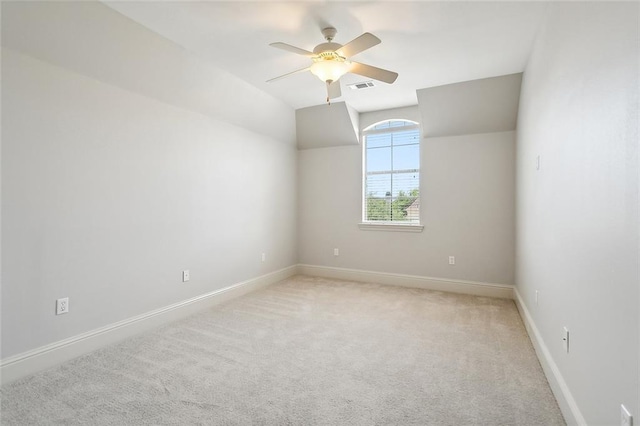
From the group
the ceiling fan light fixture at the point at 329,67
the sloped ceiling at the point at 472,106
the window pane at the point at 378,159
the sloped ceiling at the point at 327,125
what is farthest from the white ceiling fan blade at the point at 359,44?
the window pane at the point at 378,159

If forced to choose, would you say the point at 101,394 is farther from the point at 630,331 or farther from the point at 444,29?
the point at 444,29

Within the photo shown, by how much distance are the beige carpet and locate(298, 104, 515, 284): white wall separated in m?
1.07

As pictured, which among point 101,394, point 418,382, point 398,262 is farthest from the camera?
point 398,262

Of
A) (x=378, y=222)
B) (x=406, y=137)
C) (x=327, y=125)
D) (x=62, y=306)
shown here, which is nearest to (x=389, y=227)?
(x=378, y=222)

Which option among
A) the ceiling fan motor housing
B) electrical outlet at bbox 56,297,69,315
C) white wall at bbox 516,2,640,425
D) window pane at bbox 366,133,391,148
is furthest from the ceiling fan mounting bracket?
electrical outlet at bbox 56,297,69,315

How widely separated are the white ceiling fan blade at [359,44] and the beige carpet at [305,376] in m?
2.38

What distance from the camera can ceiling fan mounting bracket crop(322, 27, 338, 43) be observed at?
259 cm

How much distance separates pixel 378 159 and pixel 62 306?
4.20 metres

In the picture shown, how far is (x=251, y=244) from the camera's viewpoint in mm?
4449

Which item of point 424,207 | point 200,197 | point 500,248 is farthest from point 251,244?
point 500,248

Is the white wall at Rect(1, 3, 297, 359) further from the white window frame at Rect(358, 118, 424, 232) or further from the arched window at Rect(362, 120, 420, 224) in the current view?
the arched window at Rect(362, 120, 420, 224)

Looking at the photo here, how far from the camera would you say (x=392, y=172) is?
4.91 m

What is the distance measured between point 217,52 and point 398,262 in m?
3.58

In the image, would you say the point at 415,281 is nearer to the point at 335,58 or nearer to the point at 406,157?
the point at 406,157
